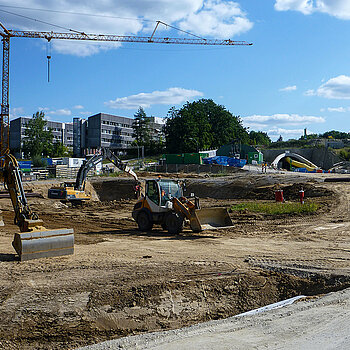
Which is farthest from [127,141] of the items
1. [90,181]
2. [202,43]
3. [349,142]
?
[90,181]

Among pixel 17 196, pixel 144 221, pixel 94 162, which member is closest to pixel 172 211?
pixel 144 221

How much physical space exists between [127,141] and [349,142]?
51416 mm

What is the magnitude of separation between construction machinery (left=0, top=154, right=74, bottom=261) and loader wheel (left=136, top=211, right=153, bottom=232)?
5.56 meters

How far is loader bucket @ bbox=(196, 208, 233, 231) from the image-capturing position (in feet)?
47.2

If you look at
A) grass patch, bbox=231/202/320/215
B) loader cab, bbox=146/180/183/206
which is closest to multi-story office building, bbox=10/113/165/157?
grass patch, bbox=231/202/320/215

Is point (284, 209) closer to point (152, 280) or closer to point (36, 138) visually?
point (152, 280)

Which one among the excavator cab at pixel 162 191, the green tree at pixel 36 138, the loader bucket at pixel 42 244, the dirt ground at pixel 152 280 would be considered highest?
the green tree at pixel 36 138

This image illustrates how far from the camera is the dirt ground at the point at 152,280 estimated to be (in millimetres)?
6656

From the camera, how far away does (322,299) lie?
279 inches

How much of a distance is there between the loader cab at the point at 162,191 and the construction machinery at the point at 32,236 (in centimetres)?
532

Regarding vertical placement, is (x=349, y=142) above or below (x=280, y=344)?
above

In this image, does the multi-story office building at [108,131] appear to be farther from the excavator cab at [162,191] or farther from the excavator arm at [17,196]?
the excavator arm at [17,196]

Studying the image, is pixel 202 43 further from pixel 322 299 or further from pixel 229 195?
pixel 322 299

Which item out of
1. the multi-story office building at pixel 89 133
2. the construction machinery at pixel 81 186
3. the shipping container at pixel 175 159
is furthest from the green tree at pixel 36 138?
the construction machinery at pixel 81 186
